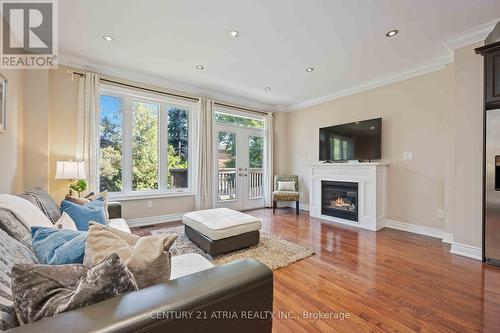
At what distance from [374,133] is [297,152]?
2.03m

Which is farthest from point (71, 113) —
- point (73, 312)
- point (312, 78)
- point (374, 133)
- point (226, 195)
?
point (374, 133)

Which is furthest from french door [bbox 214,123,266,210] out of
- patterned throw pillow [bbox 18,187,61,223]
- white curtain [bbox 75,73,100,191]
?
patterned throw pillow [bbox 18,187,61,223]

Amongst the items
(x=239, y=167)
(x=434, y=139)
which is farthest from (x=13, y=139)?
(x=434, y=139)

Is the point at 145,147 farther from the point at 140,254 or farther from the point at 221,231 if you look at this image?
the point at 140,254

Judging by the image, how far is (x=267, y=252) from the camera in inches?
109

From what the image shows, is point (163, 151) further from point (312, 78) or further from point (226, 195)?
point (312, 78)

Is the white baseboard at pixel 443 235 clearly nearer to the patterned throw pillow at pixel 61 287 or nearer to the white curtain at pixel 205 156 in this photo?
the white curtain at pixel 205 156

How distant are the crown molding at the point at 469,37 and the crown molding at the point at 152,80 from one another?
11.9 ft

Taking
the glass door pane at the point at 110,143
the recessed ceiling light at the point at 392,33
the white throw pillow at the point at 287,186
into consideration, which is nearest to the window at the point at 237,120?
the white throw pillow at the point at 287,186

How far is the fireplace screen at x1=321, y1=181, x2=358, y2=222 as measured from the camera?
4.15 meters

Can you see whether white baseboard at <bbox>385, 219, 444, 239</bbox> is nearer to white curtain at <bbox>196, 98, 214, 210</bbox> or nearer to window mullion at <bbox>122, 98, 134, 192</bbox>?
white curtain at <bbox>196, 98, 214, 210</bbox>

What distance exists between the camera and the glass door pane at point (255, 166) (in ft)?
18.8

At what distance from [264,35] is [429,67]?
9.00 feet

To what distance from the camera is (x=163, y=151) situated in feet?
14.3
